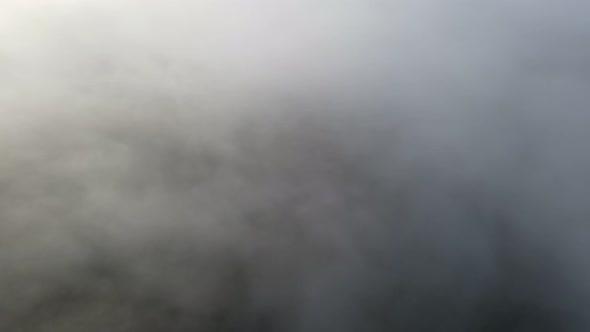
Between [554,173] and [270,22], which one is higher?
[270,22]

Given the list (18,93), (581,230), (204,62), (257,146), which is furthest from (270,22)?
(581,230)

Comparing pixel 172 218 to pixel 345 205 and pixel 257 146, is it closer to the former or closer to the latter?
pixel 257 146

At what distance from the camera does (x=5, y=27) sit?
11562 mm

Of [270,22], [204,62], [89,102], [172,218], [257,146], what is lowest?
[172,218]

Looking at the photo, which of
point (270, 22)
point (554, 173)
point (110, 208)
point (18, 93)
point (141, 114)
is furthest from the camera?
point (270, 22)

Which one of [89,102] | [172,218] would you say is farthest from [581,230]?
[89,102]

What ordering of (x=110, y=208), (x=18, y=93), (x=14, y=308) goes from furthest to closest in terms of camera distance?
(x=18, y=93) < (x=110, y=208) < (x=14, y=308)

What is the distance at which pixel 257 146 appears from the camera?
37.3 ft

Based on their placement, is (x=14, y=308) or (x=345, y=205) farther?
(x=345, y=205)

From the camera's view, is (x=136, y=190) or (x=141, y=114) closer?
(x=136, y=190)

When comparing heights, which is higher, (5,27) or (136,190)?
(5,27)

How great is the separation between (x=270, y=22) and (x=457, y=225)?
707cm

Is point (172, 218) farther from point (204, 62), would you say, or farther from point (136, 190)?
point (204, 62)

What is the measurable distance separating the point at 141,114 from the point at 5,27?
359cm
